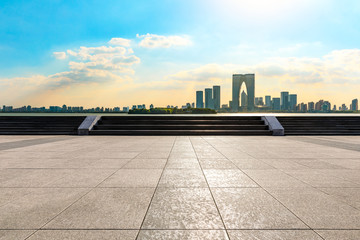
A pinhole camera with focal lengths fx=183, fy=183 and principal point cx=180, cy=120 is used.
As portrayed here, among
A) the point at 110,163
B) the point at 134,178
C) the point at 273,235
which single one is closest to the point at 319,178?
the point at 273,235

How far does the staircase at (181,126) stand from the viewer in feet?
50.8

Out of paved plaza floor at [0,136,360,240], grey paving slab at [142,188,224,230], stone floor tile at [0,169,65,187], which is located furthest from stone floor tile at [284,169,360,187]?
stone floor tile at [0,169,65,187]

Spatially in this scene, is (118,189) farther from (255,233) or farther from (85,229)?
(255,233)

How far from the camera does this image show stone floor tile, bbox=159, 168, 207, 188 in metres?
4.58

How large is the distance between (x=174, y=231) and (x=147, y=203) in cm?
101

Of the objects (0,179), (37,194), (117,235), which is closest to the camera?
(117,235)

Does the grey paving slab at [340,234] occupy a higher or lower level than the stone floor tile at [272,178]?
lower

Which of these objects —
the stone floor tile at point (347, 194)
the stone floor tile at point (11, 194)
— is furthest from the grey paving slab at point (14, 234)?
the stone floor tile at point (347, 194)

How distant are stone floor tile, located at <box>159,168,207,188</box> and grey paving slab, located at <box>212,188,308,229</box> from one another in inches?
24.1

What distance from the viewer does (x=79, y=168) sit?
5977 mm

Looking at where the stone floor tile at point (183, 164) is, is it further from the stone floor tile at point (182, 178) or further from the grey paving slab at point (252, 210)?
the grey paving slab at point (252, 210)

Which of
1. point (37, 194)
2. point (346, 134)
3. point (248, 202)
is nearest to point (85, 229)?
point (37, 194)

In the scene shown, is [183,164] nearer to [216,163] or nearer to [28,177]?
[216,163]

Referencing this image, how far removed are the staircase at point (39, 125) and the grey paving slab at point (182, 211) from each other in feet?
50.0
